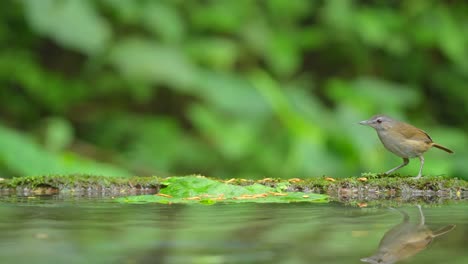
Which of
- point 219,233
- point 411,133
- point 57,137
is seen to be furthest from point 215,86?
point 219,233

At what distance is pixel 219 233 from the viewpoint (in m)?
2.31

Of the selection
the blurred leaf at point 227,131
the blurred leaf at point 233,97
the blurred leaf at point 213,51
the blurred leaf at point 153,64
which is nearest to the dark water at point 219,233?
the blurred leaf at point 227,131

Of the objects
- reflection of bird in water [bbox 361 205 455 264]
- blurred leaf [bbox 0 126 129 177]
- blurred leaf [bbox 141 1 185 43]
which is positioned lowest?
reflection of bird in water [bbox 361 205 455 264]

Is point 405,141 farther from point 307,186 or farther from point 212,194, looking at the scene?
point 212,194

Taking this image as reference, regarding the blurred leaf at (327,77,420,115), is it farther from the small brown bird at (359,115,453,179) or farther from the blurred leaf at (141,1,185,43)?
Result: the small brown bird at (359,115,453,179)

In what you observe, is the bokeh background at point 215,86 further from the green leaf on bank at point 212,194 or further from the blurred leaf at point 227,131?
the green leaf on bank at point 212,194

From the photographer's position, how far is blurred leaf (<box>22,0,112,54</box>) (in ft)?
19.8

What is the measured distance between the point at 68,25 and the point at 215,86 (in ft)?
4.02

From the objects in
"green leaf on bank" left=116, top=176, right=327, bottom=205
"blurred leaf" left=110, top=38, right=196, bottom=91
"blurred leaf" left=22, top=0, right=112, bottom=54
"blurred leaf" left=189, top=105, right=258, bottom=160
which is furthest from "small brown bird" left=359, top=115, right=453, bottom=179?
"blurred leaf" left=22, top=0, right=112, bottom=54

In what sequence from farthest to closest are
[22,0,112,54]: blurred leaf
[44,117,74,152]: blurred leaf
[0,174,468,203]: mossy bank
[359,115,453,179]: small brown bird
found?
[22,0,112,54]: blurred leaf, [44,117,74,152]: blurred leaf, [359,115,453,179]: small brown bird, [0,174,468,203]: mossy bank

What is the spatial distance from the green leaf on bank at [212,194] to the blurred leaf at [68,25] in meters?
3.08

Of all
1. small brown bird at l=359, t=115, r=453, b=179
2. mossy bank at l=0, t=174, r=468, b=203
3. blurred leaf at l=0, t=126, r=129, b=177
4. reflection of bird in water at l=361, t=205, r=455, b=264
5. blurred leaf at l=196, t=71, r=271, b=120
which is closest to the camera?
reflection of bird in water at l=361, t=205, r=455, b=264

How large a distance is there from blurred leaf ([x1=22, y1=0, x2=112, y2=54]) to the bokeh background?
0.03 feet

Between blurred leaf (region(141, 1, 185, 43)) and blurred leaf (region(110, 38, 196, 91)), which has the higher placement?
blurred leaf (region(141, 1, 185, 43))
